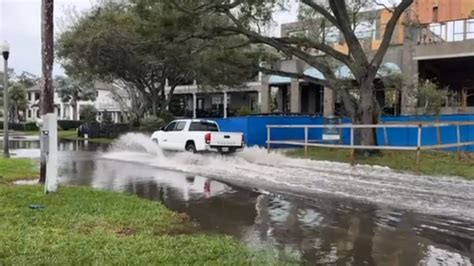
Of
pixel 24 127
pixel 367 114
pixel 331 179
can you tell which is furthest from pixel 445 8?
pixel 24 127

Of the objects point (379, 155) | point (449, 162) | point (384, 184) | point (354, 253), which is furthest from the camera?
point (379, 155)

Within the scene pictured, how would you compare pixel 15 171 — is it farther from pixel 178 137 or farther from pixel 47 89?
pixel 178 137

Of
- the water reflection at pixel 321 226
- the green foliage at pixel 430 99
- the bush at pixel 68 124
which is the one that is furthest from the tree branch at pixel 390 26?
the bush at pixel 68 124

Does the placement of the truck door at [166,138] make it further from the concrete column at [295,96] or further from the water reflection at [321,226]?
the concrete column at [295,96]

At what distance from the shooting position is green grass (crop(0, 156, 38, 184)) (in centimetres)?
1419

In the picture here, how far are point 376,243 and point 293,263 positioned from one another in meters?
1.82

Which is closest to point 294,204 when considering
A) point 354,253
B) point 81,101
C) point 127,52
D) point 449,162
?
point 354,253

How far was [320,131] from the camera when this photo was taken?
87.0 ft

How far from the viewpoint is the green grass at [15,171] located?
14.2 meters

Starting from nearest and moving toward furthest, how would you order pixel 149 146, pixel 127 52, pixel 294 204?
1. pixel 294 204
2. pixel 149 146
3. pixel 127 52

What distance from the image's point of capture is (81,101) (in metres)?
80.2

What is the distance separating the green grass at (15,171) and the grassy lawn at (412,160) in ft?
33.6

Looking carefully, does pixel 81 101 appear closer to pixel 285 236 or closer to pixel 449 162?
pixel 449 162

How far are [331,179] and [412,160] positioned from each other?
5322 mm
